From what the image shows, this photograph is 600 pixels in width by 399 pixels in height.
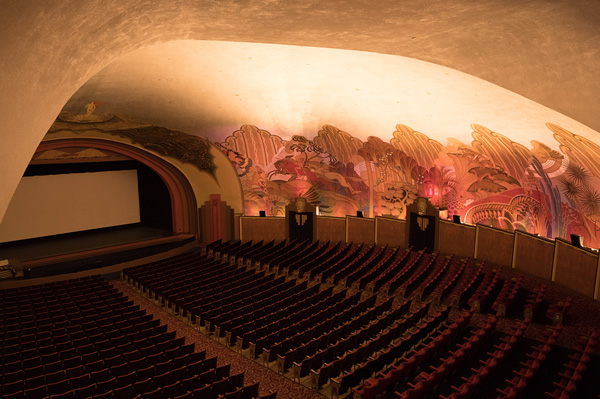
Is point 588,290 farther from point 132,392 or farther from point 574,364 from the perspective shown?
point 132,392

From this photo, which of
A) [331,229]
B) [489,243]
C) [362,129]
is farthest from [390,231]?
[362,129]

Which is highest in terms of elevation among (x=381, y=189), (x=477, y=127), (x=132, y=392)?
(x=477, y=127)

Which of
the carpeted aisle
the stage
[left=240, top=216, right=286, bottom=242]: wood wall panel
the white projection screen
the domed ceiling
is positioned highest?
the domed ceiling

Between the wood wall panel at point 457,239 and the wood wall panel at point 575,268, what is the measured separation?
313cm

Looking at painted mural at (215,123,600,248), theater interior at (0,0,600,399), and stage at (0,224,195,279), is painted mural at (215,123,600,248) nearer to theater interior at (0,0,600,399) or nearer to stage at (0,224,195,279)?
theater interior at (0,0,600,399)

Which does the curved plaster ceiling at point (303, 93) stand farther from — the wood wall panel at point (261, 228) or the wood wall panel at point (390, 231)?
the wood wall panel at point (261, 228)

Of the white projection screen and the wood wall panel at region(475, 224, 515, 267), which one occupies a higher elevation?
the white projection screen

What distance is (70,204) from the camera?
61.4 feet

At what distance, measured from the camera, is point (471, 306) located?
1084 cm

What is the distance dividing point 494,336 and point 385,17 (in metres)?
6.87

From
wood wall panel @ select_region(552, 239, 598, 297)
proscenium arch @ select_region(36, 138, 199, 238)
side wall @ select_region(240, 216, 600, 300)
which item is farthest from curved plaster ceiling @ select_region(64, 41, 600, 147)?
side wall @ select_region(240, 216, 600, 300)

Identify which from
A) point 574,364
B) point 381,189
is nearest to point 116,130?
point 381,189

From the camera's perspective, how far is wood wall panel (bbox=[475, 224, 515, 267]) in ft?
48.1

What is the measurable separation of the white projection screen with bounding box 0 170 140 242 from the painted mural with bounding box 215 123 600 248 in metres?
5.79
